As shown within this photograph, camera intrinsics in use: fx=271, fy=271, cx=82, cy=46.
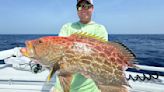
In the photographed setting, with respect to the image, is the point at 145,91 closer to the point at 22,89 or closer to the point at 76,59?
the point at 22,89

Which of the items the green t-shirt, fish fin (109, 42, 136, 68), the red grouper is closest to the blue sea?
fish fin (109, 42, 136, 68)

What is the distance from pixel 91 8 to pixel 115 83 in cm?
122

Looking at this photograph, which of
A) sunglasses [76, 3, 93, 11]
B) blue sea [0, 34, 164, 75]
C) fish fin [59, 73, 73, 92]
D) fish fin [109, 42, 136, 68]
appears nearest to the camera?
fish fin [109, 42, 136, 68]

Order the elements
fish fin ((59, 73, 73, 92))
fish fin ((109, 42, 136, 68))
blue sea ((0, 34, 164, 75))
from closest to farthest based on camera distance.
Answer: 1. fish fin ((109, 42, 136, 68))
2. fish fin ((59, 73, 73, 92))
3. blue sea ((0, 34, 164, 75))

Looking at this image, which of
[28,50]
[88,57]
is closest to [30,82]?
[28,50]

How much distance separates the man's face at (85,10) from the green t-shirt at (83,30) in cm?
12

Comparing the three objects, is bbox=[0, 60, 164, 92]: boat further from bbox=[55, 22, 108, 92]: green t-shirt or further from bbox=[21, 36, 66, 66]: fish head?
bbox=[21, 36, 66, 66]: fish head

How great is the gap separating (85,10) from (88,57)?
1.03 m

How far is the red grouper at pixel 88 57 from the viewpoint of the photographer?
2586mm

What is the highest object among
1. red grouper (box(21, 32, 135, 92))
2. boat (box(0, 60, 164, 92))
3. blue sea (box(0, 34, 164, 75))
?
red grouper (box(21, 32, 135, 92))

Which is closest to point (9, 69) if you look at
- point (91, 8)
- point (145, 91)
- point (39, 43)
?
point (145, 91)

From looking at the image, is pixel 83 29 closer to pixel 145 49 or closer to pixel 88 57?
pixel 88 57

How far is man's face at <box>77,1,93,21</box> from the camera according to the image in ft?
11.3

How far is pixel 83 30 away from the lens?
3.62 metres
